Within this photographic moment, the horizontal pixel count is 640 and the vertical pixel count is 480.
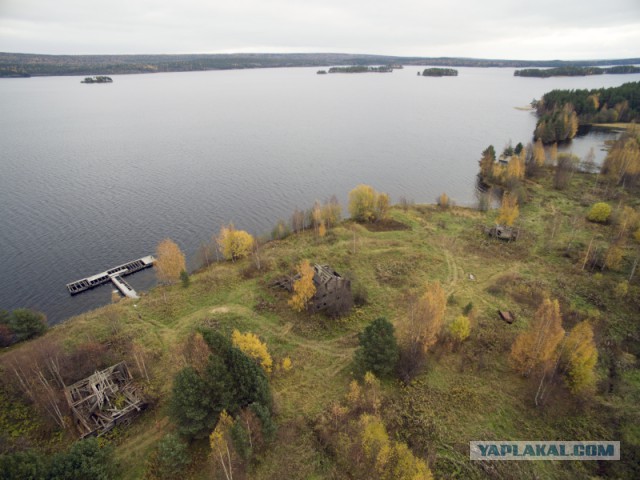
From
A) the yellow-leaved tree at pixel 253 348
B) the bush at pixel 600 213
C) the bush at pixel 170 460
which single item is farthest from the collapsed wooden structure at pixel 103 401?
the bush at pixel 600 213

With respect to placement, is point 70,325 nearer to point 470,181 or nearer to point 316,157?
point 316,157

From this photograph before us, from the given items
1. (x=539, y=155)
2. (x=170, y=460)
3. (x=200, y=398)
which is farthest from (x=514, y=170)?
(x=170, y=460)

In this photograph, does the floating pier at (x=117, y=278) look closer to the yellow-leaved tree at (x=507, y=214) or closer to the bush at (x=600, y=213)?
the yellow-leaved tree at (x=507, y=214)

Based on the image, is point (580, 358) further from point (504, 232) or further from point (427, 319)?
point (504, 232)

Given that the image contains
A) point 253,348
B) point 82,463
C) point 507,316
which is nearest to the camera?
point 82,463

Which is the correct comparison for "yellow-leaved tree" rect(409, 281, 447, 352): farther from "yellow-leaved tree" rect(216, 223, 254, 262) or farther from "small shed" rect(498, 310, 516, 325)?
"yellow-leaved tree" rect(216, 223, 254, 262)

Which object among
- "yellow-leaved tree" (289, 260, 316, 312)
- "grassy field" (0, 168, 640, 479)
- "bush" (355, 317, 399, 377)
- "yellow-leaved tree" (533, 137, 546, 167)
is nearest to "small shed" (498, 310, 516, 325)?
"grassy field" (0, 168, 640, 479)

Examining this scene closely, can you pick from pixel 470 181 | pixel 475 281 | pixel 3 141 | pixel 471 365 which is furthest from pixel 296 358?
pixel 3 141
